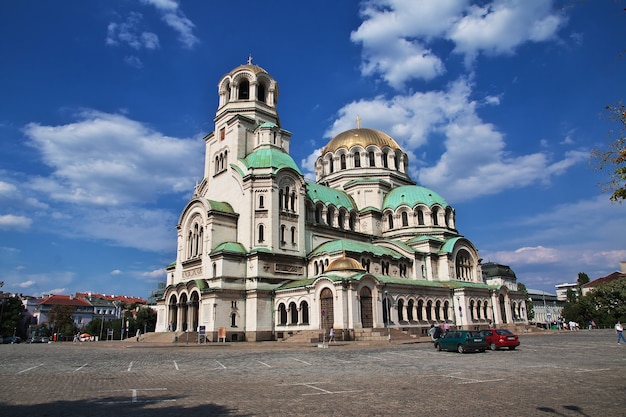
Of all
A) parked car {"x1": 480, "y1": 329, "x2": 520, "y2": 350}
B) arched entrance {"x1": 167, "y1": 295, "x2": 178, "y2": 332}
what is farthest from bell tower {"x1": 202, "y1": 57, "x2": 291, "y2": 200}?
parked car {"x1": 480, "y1": 329, "x2": 520, "y2": 350}

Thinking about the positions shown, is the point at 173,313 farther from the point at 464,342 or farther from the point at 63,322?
the point at 63,322

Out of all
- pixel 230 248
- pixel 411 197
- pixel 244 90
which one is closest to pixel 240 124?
pixel 244 90

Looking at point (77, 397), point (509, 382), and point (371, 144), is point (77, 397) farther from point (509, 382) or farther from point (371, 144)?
point (371, 144)

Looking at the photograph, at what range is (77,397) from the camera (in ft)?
32.7

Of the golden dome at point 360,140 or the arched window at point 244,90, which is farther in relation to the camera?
the golden dome at point 360,140

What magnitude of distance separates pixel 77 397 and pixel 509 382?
10.2m

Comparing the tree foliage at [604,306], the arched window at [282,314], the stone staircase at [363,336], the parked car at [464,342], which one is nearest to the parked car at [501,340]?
the parked car at [464,342]

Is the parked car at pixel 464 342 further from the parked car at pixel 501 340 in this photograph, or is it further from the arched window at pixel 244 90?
the arched window at pixel 244 90

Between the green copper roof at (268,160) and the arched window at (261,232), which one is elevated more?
the green copper roof at (268,160)

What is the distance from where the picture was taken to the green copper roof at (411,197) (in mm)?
53938

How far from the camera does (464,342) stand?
70.0ft

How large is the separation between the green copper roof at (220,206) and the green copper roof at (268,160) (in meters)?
4.34

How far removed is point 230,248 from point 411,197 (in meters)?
24.3

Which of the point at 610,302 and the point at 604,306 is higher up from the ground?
the point at 610,302
